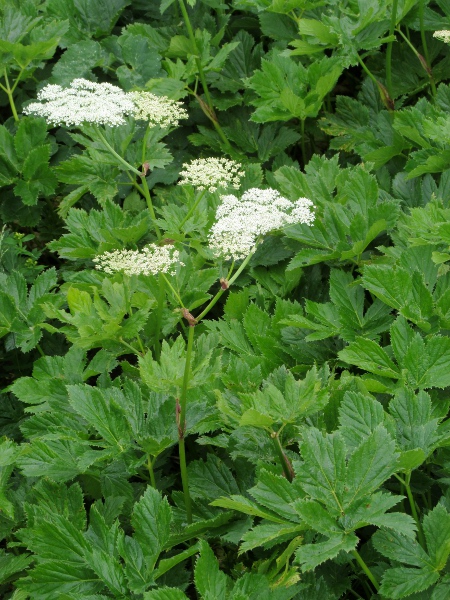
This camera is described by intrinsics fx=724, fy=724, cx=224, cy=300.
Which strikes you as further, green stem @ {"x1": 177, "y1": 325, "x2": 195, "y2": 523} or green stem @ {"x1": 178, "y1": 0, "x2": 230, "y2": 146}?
green stem @ {"x1": 178, "y1": 0, "x2": 230, "y2": 146}

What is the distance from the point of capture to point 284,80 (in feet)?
10.4

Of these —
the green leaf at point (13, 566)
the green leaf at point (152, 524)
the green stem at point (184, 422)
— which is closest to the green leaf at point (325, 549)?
the green leaf at point (152, 524)


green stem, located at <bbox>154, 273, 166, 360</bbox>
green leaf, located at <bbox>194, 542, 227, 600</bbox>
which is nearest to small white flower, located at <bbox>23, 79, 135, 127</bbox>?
green stem, located at <bbox>154, 273, 166, 360</bbox>

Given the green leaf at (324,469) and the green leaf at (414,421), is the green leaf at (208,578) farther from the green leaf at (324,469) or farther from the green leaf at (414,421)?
the green leaf at (414,421)

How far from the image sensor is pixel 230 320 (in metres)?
2.50

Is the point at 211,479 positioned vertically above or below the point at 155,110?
below

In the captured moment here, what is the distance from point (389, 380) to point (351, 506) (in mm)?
541

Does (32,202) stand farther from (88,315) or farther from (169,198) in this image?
(88,315)

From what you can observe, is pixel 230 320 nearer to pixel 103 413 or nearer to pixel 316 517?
pixel 103 413

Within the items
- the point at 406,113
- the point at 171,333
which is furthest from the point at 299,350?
the point at 406,113

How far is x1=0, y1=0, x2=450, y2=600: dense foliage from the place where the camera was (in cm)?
176

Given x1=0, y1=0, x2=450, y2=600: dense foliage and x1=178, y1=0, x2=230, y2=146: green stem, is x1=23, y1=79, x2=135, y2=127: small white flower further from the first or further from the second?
x1=178, y1=0, x2=230, y2=146: green stem

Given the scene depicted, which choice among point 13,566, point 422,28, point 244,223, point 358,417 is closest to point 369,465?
point 358,417

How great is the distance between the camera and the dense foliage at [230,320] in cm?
176
